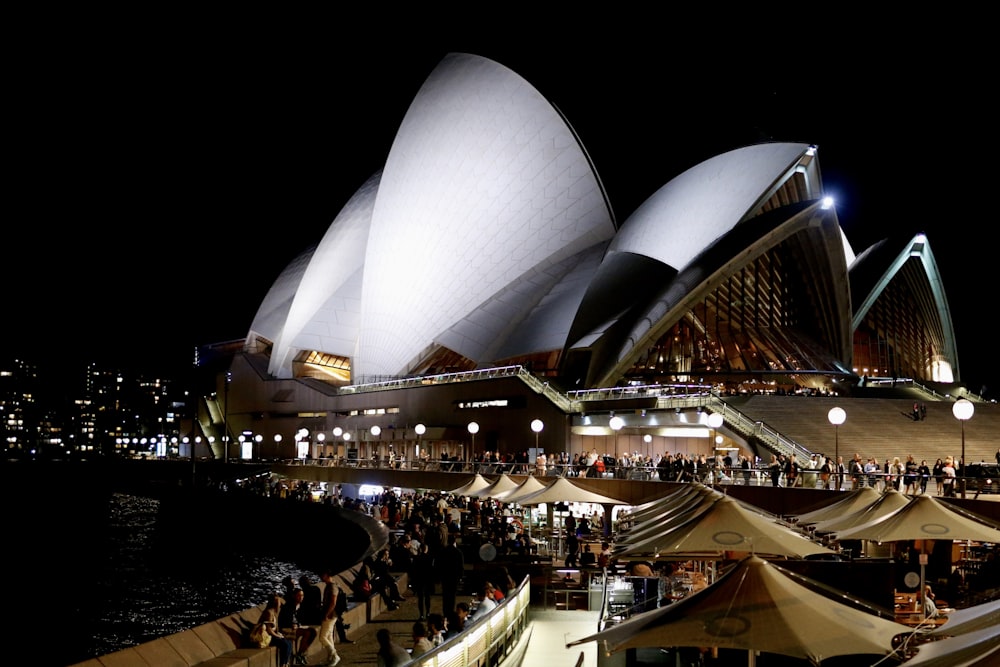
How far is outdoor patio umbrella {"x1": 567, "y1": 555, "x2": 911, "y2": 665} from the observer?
489 cm

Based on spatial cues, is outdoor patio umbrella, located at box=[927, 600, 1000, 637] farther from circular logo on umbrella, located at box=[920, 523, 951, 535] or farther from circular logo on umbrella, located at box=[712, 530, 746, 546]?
circular logo on umbrella, located at box=[920, 523, 951, 535]

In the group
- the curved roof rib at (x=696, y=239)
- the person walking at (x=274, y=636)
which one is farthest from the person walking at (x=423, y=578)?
the curved roof rib at (x=696, y=239)

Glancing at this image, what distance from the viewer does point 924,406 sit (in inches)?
1155

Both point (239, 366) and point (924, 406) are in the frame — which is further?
point (239, 366)

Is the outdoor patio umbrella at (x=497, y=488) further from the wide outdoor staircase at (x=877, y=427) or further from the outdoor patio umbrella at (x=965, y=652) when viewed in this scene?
the outdoor patio umbrella at (x=965, y=652)

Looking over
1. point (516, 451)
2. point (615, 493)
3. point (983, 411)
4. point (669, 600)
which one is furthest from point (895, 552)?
point (516, 451)

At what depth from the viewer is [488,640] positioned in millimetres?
8031

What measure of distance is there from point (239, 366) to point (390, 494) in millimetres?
32573

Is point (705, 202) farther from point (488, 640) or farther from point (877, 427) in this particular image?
point (488, 640)

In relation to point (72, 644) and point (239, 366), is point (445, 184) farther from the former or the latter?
point (72, 644)

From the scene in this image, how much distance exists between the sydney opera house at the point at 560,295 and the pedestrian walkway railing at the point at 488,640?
1888 cm

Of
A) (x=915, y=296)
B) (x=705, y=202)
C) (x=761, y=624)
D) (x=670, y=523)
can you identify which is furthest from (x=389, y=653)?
(x=915, y=296)

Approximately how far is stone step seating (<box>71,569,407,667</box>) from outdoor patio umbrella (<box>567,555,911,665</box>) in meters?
4.90

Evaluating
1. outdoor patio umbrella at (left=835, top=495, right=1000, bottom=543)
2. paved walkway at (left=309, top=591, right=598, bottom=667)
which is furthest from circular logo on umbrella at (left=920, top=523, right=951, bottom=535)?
paved walkway at (left=309, top=591, right=598, bottom=667)
